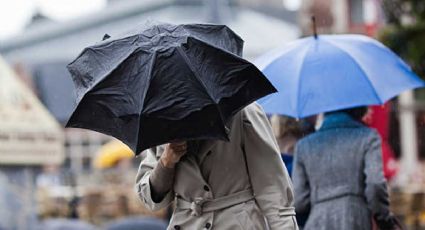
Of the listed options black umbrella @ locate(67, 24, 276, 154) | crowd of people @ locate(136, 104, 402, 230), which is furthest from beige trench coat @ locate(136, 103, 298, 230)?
black umbrella @ locate(67, 24, 276, 154)

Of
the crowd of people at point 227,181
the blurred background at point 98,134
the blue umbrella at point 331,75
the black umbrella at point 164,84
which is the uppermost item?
the black umbrella at point 164,84

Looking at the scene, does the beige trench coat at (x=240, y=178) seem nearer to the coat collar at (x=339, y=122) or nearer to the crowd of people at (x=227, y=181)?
the crowd of people at (x=227, y=181)

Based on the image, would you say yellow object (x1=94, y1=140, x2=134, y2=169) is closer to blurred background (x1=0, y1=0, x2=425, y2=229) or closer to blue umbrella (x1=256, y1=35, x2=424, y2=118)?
blurred background (x1=0, y1=0, x2=425, y2=229)

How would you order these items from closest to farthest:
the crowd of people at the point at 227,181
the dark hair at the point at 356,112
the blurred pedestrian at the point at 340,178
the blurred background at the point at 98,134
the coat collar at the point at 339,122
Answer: the crowd of people at the point at 227,181, the blurred pedestrian at the point at 340,178, the coat collar at the point at 339,122, the dark hair at the point at 356,112, the blurred background at the point at 98,134

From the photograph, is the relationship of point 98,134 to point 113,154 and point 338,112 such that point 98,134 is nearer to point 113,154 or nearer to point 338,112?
point 113,154

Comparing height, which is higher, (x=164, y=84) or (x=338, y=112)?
(x=164, y=84)

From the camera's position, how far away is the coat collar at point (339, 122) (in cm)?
681

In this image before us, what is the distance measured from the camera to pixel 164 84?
4633 mm

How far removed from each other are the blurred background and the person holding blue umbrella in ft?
2.27

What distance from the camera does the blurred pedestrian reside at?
6.54 metres

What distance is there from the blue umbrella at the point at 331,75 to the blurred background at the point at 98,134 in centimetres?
63

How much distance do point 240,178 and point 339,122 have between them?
200cm

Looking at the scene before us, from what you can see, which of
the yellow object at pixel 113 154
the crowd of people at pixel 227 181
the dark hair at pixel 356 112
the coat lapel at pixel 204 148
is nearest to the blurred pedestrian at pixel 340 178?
the dark hair at pixel 356 112

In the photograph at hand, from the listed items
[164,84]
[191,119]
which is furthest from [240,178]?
[164,84]
